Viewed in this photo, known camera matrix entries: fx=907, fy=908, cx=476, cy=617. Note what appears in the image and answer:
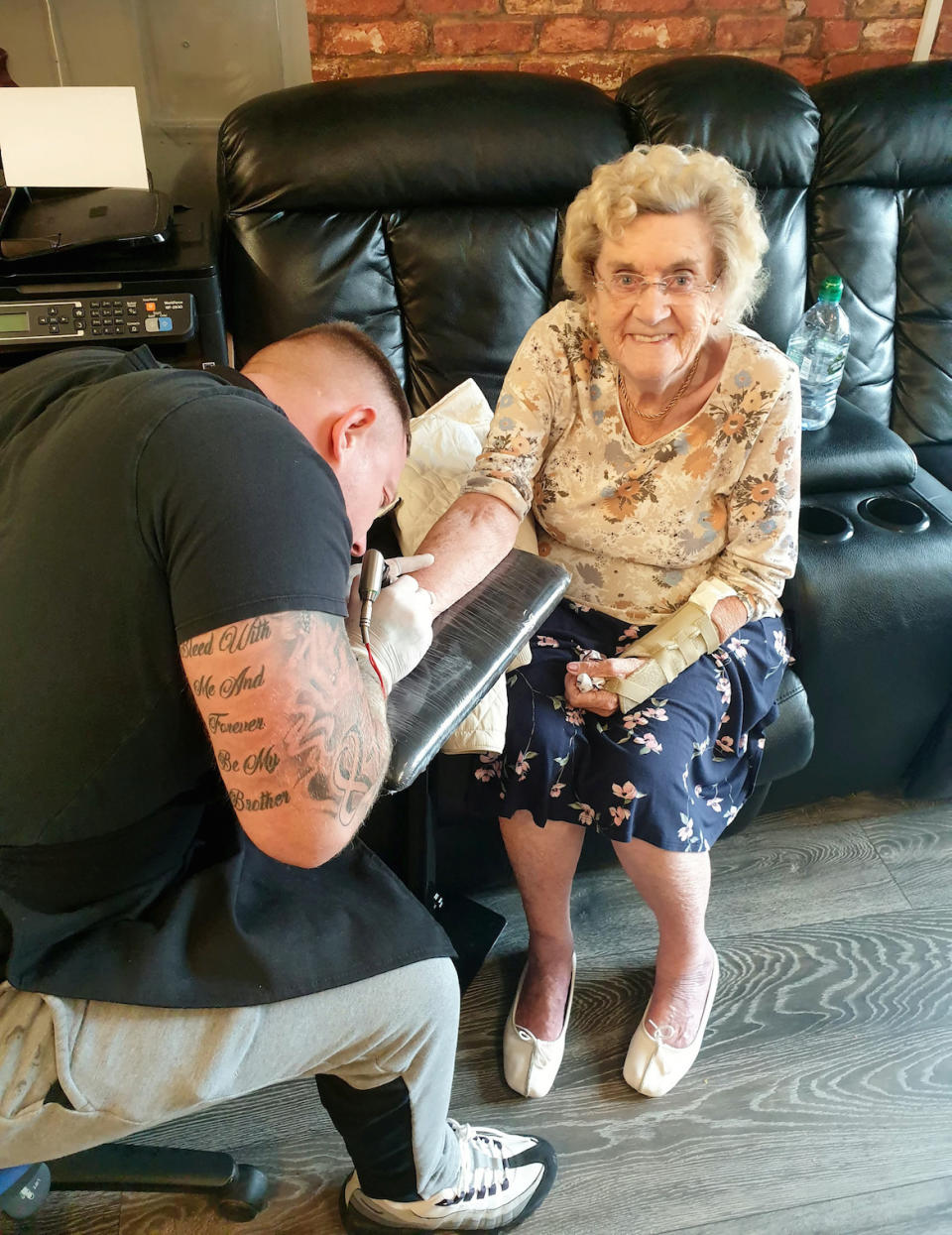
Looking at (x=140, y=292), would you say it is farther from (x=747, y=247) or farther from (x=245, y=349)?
(x=747, y=247)

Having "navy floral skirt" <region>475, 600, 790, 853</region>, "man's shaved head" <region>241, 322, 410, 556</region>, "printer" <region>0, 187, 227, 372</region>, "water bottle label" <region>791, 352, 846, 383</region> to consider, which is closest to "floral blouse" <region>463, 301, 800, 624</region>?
"navy floral skirt" <region>475, 600, 790, 853</region>

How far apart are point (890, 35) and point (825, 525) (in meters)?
1.42

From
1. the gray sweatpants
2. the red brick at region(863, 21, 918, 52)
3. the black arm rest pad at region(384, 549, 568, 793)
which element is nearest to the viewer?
the gray sweatpants

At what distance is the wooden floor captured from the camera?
1.27 m

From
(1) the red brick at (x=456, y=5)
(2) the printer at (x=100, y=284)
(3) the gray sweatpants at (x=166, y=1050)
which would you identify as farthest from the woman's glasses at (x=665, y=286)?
(1) the red brick at (x=456, y=5)

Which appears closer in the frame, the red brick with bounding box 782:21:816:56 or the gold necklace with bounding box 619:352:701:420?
the gold necklace with bounding box 619:352:701:420

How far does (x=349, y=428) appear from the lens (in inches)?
38.4

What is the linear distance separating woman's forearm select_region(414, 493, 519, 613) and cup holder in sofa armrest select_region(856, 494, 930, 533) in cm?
69

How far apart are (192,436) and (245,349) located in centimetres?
122

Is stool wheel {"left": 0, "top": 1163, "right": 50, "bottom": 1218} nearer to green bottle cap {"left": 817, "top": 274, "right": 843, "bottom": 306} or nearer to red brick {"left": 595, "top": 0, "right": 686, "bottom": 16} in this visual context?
green bottle cap {"left": 817, "top": 274, "right": 843, "bottom": 306}

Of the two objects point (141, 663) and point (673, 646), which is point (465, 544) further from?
point (141, 663)

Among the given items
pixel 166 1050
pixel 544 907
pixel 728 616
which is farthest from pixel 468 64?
pixel 166 1050

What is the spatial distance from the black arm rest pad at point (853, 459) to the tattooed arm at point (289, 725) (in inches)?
46.7

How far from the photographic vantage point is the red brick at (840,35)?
215 cm
